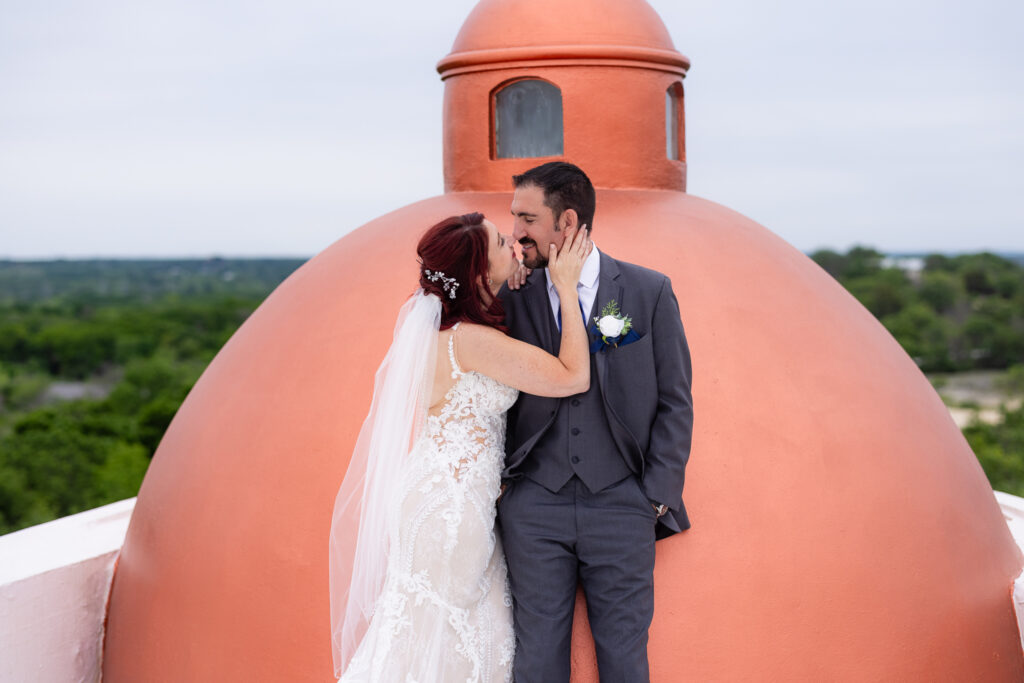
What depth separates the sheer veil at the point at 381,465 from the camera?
9.86ft

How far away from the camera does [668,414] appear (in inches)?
114

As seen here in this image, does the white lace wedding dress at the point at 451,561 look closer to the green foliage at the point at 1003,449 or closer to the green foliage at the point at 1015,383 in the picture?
the green foliage at the point at 1003,449

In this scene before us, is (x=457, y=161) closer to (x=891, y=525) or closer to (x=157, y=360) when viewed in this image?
(x=891, y=525)

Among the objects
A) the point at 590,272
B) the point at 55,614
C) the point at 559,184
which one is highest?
the point at 559,184

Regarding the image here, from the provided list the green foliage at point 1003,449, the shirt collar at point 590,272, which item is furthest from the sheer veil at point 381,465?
the green foliage at point 1003,449

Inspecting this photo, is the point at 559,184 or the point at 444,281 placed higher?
the point at 559,184

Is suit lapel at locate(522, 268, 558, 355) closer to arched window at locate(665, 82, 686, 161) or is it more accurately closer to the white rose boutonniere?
the white rose boutonniere

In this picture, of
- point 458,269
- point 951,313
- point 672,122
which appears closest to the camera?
point 458,269

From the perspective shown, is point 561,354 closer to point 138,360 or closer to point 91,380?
point 138,360

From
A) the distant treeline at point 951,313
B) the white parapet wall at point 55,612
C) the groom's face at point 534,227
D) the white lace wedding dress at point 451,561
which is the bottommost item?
the distant treeline at point 951,313

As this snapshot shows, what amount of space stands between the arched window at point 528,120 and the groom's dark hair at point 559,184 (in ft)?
5.95

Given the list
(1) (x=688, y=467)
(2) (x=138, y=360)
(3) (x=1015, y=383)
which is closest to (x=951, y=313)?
(3) (x=1015, y=383)

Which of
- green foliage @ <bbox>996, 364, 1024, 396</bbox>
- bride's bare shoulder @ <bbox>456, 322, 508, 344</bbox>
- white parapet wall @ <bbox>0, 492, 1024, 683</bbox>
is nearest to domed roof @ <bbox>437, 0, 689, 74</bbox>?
bride's bare shoulder @ <bbox>456, 322, 508, 344</bbox>

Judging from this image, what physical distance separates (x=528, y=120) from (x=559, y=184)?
193 cm
